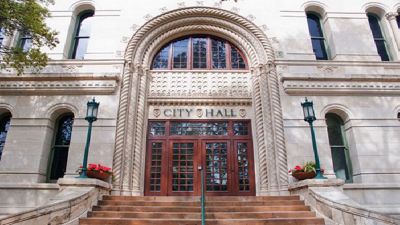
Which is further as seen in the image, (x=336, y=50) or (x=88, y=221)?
(x=336, y=50)

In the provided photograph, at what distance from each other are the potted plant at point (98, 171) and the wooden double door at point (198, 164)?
1.67 metres

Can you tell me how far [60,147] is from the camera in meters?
10.5

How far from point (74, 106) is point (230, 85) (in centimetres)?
615

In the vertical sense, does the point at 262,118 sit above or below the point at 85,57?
below

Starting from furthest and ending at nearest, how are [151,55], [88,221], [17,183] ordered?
[151,55] < [17,183] < [88,221]

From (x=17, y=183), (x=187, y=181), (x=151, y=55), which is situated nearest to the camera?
(x=17, y=183)

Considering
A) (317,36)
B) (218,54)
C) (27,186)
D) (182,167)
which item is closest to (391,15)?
(317,36)

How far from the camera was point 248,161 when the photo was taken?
10.7 metres

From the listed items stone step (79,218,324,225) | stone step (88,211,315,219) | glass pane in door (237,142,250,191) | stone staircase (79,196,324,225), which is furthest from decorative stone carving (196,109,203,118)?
stone step (79,218,324,225)

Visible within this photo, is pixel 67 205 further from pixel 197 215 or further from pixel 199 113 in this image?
pixel 199 113

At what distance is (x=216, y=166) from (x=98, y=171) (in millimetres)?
4233

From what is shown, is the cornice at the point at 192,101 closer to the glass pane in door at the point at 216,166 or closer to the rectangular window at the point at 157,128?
the rectangular window at the point at 157,128

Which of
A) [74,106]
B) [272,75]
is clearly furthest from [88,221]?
[272,75]

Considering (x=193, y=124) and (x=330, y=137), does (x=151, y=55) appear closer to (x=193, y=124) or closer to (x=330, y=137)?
(x=193, y=124)
